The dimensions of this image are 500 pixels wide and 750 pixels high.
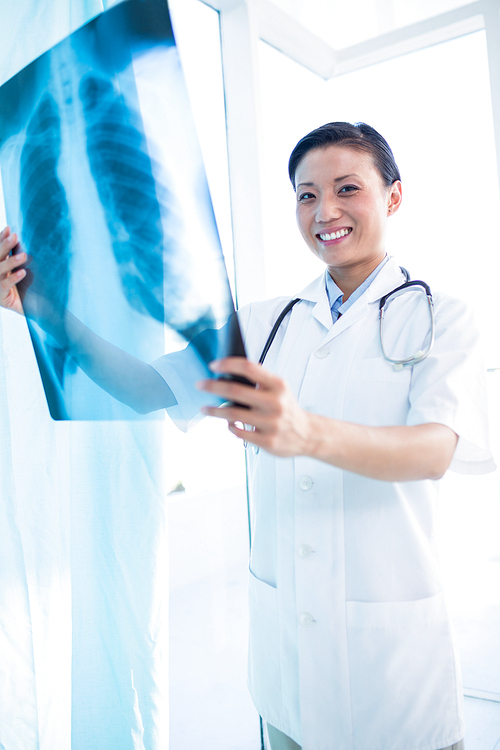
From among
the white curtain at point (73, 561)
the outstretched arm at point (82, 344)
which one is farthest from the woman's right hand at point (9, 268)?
the white curtain at point (73, 561)

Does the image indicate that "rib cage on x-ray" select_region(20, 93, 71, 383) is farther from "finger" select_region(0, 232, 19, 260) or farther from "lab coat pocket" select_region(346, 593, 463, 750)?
"lab coat pocket" select_region(346, 593, 463, 750)

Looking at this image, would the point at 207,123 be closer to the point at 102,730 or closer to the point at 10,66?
the point at 10,66

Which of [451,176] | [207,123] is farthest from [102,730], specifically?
[451,176]

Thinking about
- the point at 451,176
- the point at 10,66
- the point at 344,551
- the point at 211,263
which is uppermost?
the point at 451,176

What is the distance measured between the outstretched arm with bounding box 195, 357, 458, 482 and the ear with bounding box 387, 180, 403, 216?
50 centimetres

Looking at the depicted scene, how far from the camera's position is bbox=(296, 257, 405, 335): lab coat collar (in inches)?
39.1

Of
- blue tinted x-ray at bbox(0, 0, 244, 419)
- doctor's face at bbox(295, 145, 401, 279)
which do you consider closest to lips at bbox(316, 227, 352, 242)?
doctor's face at bbox(295, 145, 401, 279)

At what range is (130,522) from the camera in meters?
1.05

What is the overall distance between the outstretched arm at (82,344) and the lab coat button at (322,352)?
264 millimetres

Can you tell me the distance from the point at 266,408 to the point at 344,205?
1.91 feet

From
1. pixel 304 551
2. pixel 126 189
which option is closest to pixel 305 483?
pixel 304 551

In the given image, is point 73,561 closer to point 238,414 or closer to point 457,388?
point 238,414

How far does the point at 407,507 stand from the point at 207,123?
1.31 m

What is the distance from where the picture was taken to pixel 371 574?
871mm
